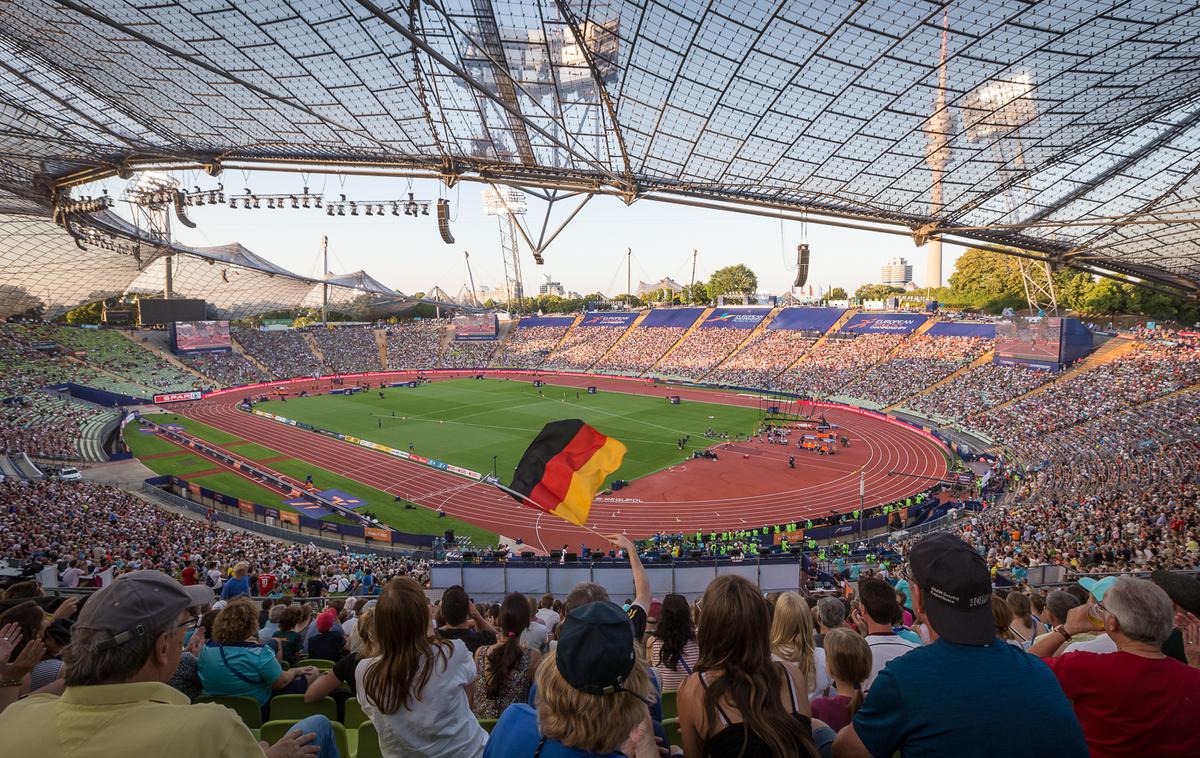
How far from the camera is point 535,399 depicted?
57.3 metres

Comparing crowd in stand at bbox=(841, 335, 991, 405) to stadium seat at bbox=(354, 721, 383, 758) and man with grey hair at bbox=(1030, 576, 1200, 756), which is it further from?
stadium seat at bbox=(354, 721, 383, 758)

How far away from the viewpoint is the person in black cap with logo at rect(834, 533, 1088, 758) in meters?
2.18

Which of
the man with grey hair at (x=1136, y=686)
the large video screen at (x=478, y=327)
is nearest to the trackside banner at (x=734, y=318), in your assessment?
the large video screen at (x=478, y=327)

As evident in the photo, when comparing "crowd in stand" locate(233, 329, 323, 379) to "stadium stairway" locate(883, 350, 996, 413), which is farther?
"crowd in stand" locate(233, 329, 323, 379)

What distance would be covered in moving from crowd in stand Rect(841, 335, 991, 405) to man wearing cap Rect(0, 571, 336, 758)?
52612 mm

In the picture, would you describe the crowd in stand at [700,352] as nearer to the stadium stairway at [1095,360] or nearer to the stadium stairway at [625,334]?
the stadium stairway at [625,334]

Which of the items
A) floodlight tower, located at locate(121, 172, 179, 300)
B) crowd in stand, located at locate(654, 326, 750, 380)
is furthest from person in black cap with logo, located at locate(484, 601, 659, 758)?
crowd in stand, located at locate(654, 326, 750, 380)

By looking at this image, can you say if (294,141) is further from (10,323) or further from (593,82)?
(10,323)

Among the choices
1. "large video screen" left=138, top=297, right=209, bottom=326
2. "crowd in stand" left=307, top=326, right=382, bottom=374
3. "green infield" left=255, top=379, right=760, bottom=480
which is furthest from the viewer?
"crowd in stand" left=307, top=326, right=382, bottom=374

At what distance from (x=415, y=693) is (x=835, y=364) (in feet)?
196

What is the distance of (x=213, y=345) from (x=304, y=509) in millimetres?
53507

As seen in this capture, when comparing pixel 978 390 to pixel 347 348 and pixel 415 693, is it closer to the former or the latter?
pixel 415 693

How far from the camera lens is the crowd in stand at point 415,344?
8294cm

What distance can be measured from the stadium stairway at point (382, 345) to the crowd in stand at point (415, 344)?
1.43ft
